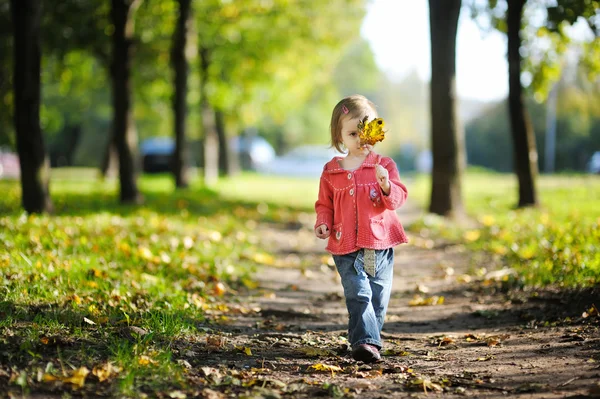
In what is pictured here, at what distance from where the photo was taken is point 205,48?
2623 cm

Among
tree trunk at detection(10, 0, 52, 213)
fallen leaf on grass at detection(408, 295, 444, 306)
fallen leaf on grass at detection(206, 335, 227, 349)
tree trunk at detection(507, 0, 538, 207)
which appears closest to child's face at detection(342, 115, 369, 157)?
fallen leaf on grass at detection(206, 335, 227, 349)

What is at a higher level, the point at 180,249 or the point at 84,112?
the point at 84,112

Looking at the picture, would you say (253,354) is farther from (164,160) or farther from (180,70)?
(164,160)

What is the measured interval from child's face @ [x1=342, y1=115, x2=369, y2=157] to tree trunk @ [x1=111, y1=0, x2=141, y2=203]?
10.7 m

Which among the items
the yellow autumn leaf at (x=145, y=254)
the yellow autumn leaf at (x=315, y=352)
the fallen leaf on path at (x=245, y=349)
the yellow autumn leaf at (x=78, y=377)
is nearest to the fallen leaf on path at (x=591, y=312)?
the yellow autumn leaf at (x=315, y=352)

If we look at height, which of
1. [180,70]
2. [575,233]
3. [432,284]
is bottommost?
[432,284]

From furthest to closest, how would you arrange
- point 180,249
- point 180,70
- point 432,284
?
point 180,70 → point 180,249 → point 432,284

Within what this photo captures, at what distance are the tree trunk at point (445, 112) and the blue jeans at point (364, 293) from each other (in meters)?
8.82

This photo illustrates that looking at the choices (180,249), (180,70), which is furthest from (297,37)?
(180,249)

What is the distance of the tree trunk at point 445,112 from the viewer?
13.4 m

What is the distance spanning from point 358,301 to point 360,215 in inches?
24.7

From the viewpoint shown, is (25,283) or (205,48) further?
(205,48)

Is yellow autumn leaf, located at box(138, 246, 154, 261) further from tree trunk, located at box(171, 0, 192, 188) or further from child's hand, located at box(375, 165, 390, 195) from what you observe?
tree trunk, located at box(171, 0, 192, 188)

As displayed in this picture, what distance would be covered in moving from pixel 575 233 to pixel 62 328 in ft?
21.2
